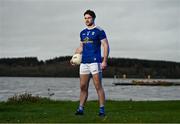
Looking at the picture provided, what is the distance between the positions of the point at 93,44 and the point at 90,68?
708mm

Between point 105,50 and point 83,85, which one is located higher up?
point 105,50

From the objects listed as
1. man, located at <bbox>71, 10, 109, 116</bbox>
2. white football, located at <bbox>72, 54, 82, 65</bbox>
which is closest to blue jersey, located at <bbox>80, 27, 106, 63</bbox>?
man, located at <bbox>71, 10, 109, 116</bbox>

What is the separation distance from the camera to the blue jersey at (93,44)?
15133mm

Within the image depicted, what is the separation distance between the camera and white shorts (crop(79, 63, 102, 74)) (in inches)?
597

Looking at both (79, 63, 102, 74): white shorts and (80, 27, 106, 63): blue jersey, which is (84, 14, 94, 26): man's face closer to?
(80, 27, 106, 63): blue jersey

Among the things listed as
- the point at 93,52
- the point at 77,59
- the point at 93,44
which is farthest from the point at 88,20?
the point at 77,59

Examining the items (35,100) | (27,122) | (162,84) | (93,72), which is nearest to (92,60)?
(93,72)

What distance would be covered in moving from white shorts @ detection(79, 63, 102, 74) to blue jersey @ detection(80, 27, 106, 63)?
12 cm

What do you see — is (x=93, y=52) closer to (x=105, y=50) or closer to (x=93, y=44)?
(x=93, y=44)

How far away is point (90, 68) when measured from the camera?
15258 millimetres

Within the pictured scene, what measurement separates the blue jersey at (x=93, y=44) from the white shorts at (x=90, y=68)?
0.12m

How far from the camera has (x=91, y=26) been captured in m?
15.3

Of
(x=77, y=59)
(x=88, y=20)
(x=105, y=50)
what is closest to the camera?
(x=105, y=50)

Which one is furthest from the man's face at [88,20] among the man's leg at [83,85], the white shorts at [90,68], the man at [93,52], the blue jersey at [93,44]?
the man's leg at [83,85]
